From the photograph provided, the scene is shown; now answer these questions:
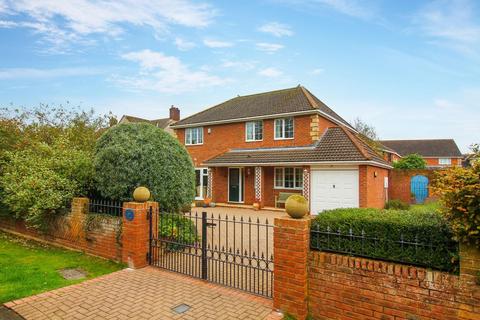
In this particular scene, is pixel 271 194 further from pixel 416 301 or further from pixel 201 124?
Result: pixel 416 301

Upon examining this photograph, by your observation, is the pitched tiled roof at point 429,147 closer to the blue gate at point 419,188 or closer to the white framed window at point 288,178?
the blue gate at point 419,188

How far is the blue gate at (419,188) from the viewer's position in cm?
2269

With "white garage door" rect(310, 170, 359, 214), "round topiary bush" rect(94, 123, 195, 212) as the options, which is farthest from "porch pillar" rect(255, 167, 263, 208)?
"round topiary bush" rect(94, 123, 195, 212)

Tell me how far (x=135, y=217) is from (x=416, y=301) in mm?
5509

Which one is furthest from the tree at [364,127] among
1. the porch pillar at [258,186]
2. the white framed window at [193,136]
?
the porch pillar at [258,186]

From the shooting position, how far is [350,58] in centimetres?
1205

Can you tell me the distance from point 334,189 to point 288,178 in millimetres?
3290

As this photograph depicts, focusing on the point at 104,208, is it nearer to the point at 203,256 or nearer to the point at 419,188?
the point at 203,256

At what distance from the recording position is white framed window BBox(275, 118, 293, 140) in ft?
60.8

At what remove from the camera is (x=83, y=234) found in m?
7.87

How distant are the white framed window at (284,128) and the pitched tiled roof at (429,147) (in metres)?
44.5

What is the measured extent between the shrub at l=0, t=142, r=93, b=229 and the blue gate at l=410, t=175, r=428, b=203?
23.2 meters

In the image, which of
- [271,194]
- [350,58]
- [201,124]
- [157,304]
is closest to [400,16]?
[350,58]

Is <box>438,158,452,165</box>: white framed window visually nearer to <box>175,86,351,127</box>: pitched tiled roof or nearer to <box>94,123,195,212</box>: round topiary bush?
<box>175,86,351,127</box>: pitched tiled roof
